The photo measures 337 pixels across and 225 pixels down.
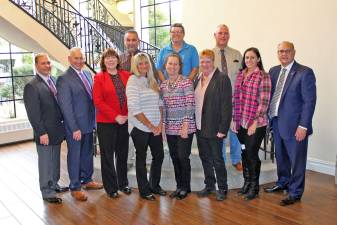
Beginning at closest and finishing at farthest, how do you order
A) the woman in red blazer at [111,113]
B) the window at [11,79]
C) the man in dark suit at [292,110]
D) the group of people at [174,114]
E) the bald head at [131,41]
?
the man in dark suit at [292,110], the group of people at [174,114], the woman in red blazer at [111,113], the bald head at [131,41], the window at [11,79]

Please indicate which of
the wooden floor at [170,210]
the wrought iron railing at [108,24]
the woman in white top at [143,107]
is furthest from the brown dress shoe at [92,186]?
the wrought iron railing at [108,24]

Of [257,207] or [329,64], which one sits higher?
[329,64]

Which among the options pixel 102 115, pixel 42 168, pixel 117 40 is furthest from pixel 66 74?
pixel 117 40

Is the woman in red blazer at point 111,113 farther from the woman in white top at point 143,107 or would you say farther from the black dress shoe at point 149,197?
the black dress shoe at point 149,197

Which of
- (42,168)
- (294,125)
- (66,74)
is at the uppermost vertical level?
(66,74)

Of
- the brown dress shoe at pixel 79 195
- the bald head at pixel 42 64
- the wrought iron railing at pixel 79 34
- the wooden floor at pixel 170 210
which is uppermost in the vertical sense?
the wrought iron railing at pixel 79 34

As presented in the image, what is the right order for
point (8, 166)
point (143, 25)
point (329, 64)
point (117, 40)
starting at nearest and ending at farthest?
point (329, 64)
point (8, 166)
point (117, 40)
point (143, 25)

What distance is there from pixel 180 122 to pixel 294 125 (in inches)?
43.3

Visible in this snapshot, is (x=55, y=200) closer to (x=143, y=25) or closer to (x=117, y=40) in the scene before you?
(x=117, y=40)

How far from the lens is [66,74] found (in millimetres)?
3875

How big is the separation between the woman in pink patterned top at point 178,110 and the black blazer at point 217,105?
144 mm

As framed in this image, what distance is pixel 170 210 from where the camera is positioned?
3590mm

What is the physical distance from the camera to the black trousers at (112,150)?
149 inches

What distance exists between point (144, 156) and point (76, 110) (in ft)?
2.80
